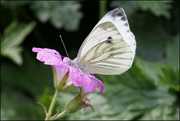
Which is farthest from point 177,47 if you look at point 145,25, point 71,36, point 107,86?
point 71,36

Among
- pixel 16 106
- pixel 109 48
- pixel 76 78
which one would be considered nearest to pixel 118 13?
pixel 109 48

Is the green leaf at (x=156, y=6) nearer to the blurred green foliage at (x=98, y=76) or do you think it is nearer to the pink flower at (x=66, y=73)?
the blurred green foliage at (x=98, y=76)

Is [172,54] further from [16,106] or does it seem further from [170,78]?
[16,106]

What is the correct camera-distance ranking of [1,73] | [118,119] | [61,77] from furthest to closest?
[1,73]
[118,119]
[61,77]

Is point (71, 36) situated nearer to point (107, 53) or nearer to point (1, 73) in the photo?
point (1, 73)

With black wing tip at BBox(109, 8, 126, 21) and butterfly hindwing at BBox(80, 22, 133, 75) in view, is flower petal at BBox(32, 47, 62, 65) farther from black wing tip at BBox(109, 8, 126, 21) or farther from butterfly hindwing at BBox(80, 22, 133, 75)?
black wing tip at BBox(109, 8, 126, 21)

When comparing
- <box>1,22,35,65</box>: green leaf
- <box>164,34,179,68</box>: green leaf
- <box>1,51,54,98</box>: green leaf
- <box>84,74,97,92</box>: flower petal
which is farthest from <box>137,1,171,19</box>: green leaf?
<box>84,74,97,92</box>: flower petal

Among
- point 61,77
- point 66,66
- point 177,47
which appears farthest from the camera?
point 177,47

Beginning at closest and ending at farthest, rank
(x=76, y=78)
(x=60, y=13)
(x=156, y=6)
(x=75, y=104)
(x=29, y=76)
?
1. (x=76, y=78)
2. (x=75, y=104)
3. (x=156, y=6)
4. (x=60, y=13)
5. (x=29, y=76)
